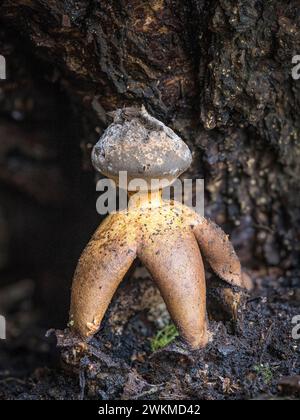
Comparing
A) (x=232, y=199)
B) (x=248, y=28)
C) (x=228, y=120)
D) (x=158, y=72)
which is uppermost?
(x=248, y=28)

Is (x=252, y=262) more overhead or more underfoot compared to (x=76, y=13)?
more underfoot

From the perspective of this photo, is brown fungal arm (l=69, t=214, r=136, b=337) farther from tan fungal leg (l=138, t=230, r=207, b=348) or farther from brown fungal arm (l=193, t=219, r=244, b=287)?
brown fungal arm (l=193, t=219, r=244, b=287)

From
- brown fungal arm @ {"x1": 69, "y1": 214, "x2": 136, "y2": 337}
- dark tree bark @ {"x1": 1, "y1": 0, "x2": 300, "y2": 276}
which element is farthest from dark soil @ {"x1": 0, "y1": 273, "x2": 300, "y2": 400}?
dark tree bark @ {"x1": 1, "y1": 0, "x2": 300, "y2": 276}

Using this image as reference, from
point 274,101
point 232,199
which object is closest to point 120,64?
point 274,101

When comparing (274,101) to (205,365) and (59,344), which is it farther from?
(59,344)

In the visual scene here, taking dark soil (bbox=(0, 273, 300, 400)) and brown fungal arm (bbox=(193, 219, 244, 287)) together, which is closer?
dark soil (bbox=(0, 273, 300, 400))
